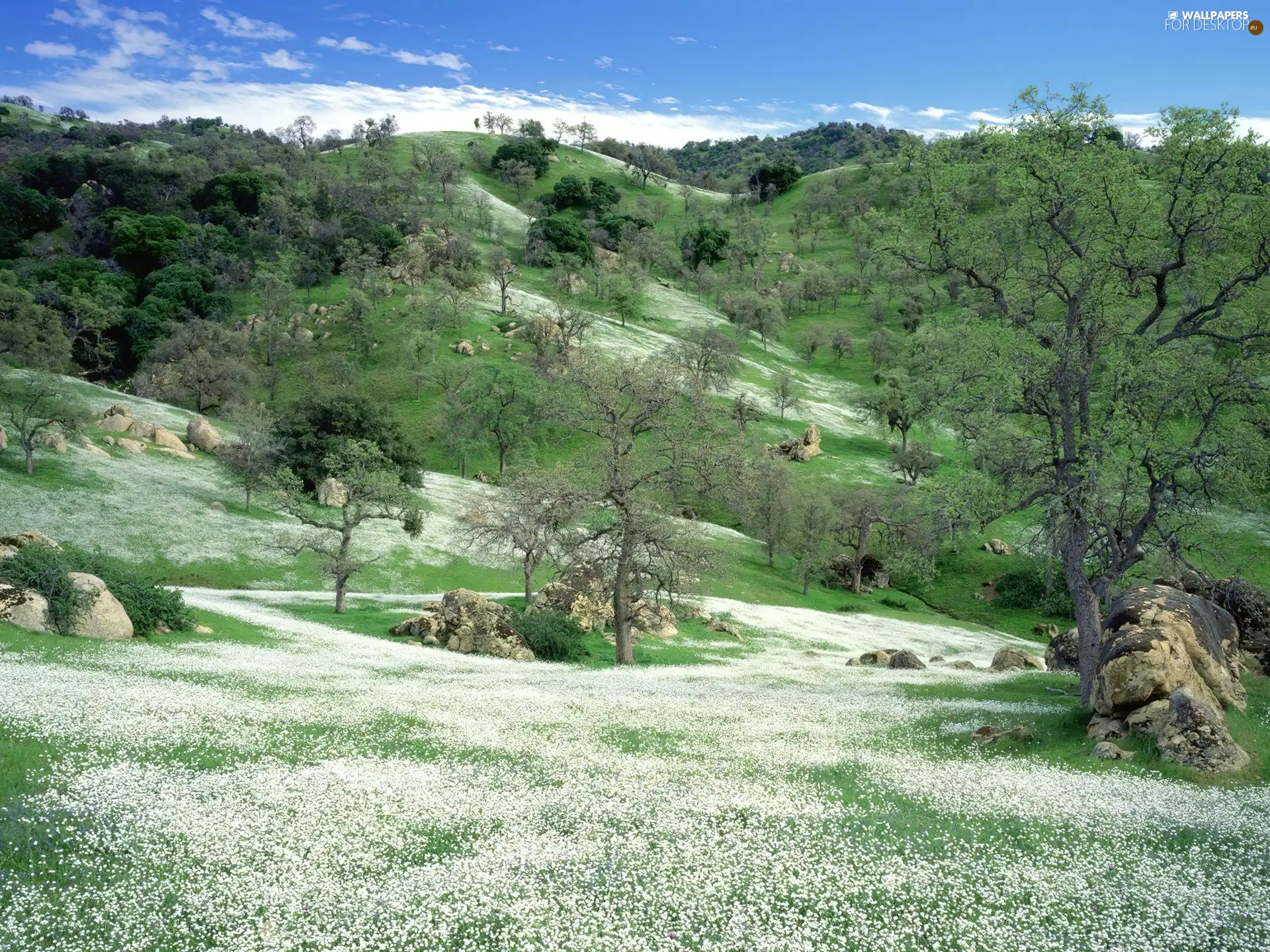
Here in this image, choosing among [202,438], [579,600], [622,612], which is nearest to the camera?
[622,612]

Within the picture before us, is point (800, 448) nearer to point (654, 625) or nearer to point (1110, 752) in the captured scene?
point (654, 625)

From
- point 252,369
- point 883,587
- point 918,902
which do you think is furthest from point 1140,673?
point 252,369

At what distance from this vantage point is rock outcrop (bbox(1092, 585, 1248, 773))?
68.1 ft

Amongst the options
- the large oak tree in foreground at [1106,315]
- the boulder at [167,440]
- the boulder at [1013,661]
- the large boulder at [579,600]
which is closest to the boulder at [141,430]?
the boulder at [167,440]

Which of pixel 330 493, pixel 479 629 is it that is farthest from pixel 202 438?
pixel 479 629

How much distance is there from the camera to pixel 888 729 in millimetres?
25859

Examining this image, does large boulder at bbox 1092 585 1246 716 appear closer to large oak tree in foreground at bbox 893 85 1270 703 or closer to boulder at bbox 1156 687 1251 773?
boulder at bbox 1156 687 1251 773

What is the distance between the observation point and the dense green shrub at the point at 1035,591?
82.2 m

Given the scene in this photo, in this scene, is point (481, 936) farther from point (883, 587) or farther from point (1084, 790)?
point (883, 587)

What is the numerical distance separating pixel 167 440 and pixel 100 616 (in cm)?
5601

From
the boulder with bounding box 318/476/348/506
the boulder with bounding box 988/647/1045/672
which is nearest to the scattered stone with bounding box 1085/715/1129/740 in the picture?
the boulder with bounding box 988/647/1045/672

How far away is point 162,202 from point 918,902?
213m

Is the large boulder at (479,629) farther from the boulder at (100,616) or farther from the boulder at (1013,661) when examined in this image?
the boulder at (1013,661)

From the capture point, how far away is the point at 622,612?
41.3 m
